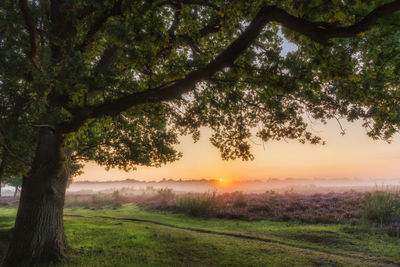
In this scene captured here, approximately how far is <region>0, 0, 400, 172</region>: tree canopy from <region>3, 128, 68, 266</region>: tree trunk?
2.67ft

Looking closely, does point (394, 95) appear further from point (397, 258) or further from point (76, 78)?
point (76, 78)

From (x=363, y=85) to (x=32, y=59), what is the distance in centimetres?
832

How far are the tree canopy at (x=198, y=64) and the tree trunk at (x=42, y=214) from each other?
2.67ft

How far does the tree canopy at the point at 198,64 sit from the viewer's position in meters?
4.22

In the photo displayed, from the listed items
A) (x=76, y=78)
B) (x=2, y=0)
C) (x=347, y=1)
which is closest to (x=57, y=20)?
(x=2, y=0)

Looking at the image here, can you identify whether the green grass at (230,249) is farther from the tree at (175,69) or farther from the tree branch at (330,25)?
the tree branch at (330,25)

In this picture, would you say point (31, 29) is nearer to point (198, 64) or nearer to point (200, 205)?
point (198, 64)

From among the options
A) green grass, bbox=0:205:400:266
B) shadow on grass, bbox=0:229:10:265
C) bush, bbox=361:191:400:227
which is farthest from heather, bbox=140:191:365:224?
shadow on grass, bbox=0:229:10:265

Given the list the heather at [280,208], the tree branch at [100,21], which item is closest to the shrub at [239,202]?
the heather at [280,208]

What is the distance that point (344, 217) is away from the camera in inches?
515

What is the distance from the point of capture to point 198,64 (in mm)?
6730

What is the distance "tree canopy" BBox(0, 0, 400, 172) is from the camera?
422 cm

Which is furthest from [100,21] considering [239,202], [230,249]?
[239,202]

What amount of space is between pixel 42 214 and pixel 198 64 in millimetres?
6398
